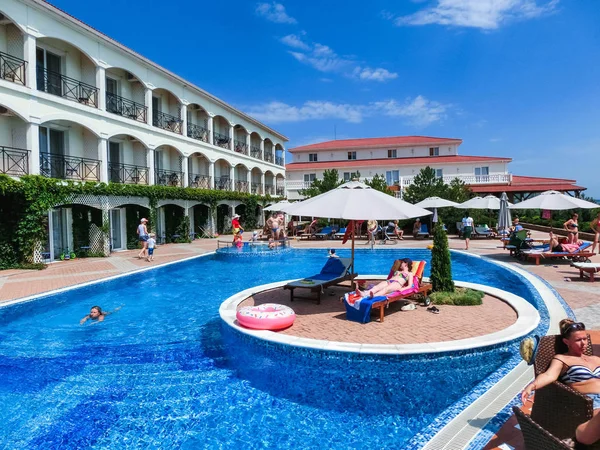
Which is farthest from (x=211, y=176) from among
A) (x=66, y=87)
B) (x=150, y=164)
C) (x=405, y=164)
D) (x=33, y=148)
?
(x=405, y=164)

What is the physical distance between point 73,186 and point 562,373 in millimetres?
18255

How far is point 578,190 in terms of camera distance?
3384 cm

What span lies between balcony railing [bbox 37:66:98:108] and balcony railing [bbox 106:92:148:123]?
1.42m

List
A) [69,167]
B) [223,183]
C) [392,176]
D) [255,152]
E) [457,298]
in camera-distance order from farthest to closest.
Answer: [392,176] → [255,152] → [223,183] → [69,167] → [457,298]

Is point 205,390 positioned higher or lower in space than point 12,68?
lower

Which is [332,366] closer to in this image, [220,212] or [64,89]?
[64,89]

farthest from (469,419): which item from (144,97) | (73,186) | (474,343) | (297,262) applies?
Answer: (144,97)

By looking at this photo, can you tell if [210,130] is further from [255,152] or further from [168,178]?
[255,152]

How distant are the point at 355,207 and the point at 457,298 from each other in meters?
3.01

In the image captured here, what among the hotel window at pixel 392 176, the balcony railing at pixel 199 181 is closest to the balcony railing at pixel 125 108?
the balcony railing at pixel 199 181

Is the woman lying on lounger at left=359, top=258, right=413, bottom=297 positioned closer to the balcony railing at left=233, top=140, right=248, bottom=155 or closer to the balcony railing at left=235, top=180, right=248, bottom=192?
the balcony railing at left=235, top=180, right=248, bottom=192

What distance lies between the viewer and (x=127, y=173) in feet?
73.9

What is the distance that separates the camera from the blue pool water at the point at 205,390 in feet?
15.5

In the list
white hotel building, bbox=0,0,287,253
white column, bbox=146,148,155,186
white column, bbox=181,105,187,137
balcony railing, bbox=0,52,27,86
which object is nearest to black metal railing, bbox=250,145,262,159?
white hotel building, bbox=0,0,287,253
